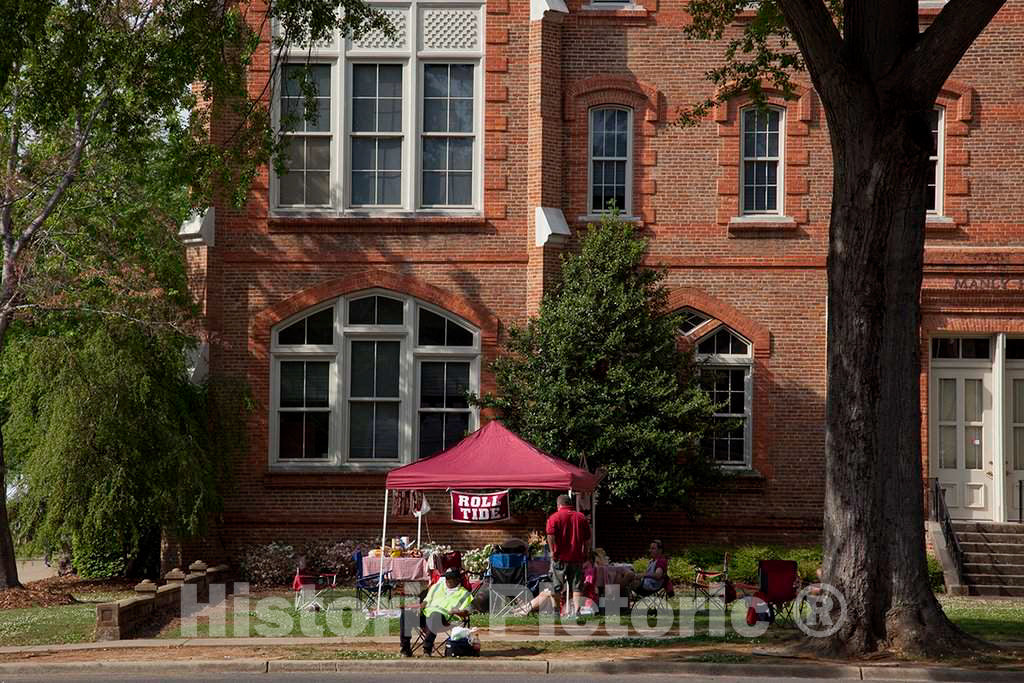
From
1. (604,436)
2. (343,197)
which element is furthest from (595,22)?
(604,436)

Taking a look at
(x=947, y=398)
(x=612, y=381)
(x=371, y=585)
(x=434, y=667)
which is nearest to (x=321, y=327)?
(x=612, y=381)

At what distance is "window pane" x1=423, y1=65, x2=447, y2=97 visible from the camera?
24.7m

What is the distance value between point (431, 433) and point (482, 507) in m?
3.93

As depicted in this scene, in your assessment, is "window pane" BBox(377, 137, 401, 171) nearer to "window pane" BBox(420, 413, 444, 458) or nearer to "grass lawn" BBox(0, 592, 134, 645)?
"window pane" BBox(420, 413, 444, 458)

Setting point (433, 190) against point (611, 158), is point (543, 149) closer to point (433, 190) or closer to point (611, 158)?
point (611, 158)

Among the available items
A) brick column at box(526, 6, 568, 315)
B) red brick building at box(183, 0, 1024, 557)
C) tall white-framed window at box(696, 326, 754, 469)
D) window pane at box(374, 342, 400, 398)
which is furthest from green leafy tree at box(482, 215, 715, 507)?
window pane at box(374, 342, 400, 398)

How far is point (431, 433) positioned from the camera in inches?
966

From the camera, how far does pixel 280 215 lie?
24.5 metres

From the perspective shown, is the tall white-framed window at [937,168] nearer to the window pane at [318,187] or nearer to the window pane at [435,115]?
the window pane at [435,115]

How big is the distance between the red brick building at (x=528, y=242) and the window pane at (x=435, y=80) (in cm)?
4

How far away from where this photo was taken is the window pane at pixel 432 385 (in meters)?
24.5

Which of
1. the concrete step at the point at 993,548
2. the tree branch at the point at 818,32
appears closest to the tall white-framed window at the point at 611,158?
the concrete step at the point at 993,548

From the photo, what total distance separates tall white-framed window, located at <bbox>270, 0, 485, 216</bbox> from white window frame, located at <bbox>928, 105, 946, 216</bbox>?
7856 mm

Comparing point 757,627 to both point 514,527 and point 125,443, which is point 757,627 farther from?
point 125,443
